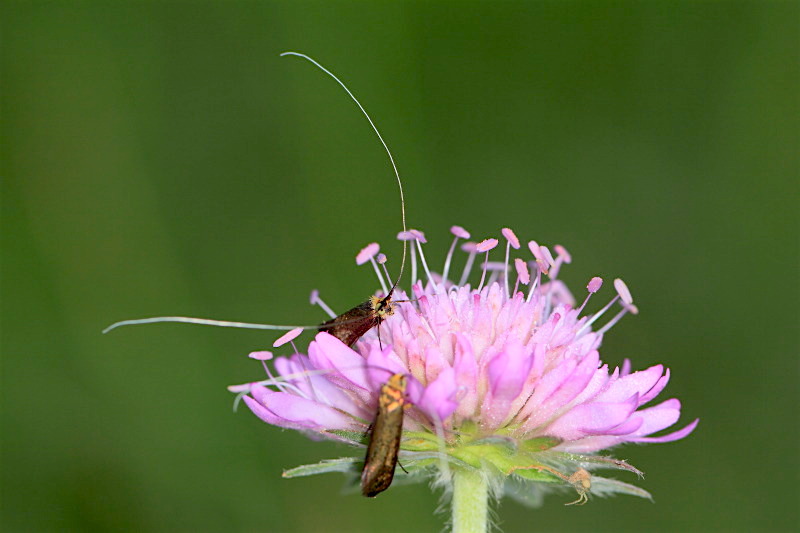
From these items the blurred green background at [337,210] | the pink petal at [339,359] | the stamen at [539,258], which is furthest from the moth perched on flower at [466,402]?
the blurred green background at [337,210]

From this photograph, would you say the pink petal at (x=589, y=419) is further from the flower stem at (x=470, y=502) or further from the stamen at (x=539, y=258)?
the stamen at (x=539, y=258)

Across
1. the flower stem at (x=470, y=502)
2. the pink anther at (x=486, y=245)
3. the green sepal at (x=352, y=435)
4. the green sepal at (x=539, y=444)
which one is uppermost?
the pink anther at (x=486, y=245)

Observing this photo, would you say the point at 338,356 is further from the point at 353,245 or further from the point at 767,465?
the point at 767,465

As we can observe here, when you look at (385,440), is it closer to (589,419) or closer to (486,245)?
(589,419)

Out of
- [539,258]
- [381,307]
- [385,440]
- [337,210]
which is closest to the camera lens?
[385,440]

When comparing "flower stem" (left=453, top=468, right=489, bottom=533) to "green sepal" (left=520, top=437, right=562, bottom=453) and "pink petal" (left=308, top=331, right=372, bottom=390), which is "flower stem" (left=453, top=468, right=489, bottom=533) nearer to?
"green sepal" (left=520, top=437, right=562, bottom=453)

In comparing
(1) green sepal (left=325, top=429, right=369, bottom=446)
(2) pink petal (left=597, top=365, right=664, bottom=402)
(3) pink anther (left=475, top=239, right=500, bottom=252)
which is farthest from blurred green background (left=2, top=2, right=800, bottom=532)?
(2) pink petal (left=597, top=365, right=664, bottom=402)

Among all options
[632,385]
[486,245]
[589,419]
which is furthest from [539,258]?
[589,419]
